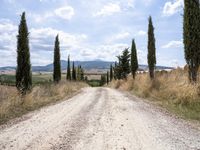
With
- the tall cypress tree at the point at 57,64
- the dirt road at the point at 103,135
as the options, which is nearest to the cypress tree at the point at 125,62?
the tall cypress tree at the point at 57,64

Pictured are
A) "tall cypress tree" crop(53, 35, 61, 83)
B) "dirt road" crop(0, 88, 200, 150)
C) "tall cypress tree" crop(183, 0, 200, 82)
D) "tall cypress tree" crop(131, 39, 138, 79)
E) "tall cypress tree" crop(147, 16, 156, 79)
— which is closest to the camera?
"dirt road" crop(0, 88, 200, 150)

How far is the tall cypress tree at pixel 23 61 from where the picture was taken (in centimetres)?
2139

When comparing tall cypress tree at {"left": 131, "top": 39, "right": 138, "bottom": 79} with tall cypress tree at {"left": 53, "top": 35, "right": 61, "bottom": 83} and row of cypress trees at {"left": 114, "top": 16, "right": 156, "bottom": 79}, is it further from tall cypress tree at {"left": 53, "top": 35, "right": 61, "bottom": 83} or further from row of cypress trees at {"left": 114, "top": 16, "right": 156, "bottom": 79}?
tall cypress tree at {"left": 53, "top": 35, "right": 61, "bottom": 83}

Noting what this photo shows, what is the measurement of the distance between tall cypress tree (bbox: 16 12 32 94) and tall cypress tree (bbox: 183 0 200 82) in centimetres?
1096

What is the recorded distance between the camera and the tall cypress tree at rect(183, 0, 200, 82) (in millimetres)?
18344

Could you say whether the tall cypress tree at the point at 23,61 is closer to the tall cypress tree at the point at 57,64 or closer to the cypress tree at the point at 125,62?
the tall cypress tree at the point at 57,64

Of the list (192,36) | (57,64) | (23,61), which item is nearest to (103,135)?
(192,36)

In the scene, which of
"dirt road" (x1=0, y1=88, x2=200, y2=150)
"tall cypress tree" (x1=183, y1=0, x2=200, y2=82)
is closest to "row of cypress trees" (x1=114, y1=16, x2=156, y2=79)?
"tall cypress tree" (x1=183, y1=0, x2=200, y2=82)

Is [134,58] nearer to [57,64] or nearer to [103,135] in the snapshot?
[57,64]

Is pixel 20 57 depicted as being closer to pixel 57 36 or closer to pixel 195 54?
pixel 195 54

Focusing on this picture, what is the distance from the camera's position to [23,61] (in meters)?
21.9

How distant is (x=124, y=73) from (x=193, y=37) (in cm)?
3842

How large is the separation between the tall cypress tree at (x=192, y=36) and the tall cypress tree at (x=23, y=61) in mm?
10958

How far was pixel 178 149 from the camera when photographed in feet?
21.8
